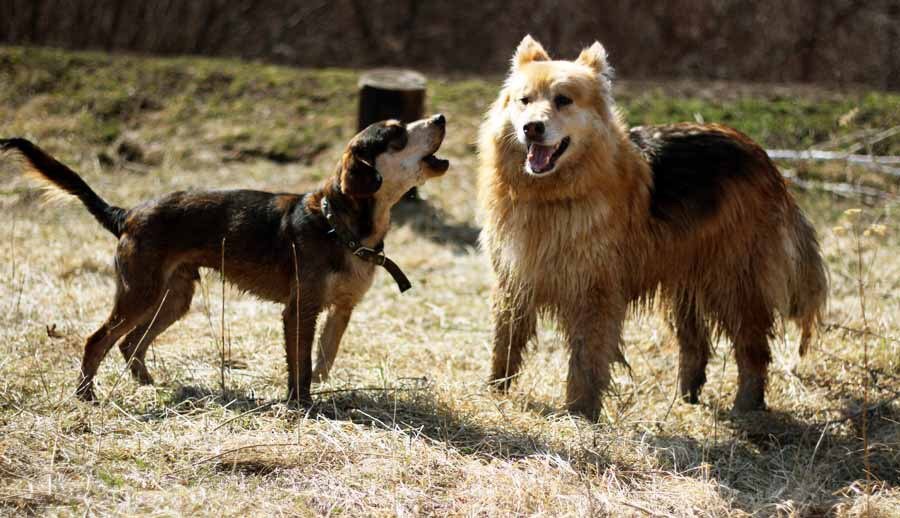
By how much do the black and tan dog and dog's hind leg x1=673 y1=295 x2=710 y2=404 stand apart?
204 cm

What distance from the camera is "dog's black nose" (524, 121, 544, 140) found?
530 cm

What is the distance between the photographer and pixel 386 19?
1475cm

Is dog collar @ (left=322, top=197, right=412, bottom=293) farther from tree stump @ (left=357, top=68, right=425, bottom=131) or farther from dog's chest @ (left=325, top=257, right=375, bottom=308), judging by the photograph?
tree stump @ (left=357, top=68, right=425, bottom=131)

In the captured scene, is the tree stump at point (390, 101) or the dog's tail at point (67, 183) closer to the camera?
the dog's tail at point (67, 183)

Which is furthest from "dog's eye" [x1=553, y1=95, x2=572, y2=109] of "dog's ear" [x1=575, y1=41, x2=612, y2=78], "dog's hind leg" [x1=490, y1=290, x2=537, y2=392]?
"dog's hind leg" [x1=490, y1=290, x2=537, y2=392]

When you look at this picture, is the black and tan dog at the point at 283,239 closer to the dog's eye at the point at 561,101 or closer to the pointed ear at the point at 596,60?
the dog's eye at the point at 561,101

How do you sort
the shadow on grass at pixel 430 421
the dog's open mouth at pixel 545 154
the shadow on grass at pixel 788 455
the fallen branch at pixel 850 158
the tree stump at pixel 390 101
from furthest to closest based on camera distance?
the tree stump at pixel 390 101
the fallen branch at pixel 850 158
the dog's open mouth at pixel 545 154
the shadow on grass at pixel 430 421
the shadow on grass at pixel 788 455

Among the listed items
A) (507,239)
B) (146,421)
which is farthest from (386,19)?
(146,421)

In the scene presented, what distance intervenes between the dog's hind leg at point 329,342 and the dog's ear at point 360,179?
736mm

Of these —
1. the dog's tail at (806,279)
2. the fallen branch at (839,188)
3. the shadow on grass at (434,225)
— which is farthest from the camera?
the fallen branch at (839,188)

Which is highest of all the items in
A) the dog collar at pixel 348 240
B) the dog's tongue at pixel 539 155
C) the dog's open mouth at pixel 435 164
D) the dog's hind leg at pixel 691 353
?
the dog's tongue at pixel 539 155

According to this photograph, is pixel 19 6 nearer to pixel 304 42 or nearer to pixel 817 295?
pixel 304 42

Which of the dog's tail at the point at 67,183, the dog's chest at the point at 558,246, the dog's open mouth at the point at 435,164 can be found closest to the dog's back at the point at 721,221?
the dog's chest at the point at 558,246

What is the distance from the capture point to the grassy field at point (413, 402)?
14.6 ft
